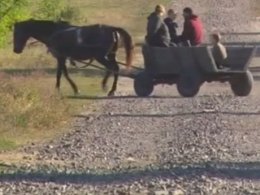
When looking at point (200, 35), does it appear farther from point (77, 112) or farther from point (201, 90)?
point (77, 112)

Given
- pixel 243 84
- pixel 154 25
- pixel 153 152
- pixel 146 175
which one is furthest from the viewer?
pixel 243 84

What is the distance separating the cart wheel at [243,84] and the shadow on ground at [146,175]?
36.7 feet

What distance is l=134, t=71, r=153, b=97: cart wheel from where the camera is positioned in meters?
27.5

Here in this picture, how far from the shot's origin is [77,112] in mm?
24844

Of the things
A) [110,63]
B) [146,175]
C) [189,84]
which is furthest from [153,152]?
[110,63]

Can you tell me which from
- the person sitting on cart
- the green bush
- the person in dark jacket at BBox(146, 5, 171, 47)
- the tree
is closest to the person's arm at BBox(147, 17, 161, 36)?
the person in dark jacket at BBox(146, 5, 171, 47)

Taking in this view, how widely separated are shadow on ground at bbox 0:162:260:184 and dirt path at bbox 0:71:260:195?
1 cm

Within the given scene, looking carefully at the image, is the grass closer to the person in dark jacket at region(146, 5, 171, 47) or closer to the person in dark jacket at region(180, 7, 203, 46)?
the person in dark jacket at region(146, 5, 171, 47)

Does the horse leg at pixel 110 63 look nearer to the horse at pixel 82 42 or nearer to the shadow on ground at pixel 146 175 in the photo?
the horse at pixel 82 42

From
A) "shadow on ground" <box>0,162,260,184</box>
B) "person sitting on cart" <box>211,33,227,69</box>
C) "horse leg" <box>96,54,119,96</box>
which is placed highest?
"shadow on ground" <box>0,162,260,184</box>

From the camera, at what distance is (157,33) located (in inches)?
1065

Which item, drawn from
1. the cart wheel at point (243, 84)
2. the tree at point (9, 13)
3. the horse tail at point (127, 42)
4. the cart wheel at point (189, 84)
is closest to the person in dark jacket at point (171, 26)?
the cart wheel at point (189, 84)

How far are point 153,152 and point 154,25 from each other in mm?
8877

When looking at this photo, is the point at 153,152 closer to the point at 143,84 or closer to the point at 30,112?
the point at 30,112
